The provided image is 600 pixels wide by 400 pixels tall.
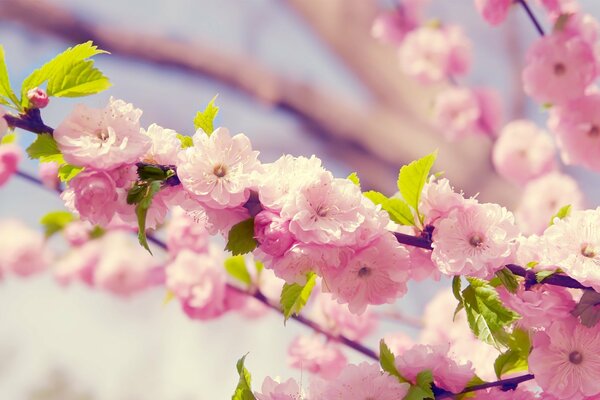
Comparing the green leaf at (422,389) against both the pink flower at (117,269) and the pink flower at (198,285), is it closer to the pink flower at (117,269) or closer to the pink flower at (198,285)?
the pink flower at (198,285)

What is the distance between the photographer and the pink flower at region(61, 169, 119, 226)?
0.64m

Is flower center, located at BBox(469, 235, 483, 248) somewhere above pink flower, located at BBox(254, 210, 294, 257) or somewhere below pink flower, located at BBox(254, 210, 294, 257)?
above

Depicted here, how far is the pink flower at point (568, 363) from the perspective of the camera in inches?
28.2

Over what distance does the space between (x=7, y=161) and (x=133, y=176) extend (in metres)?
0.72

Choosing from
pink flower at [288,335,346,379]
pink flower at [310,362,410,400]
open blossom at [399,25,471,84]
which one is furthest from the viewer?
open blossom at [399,25,471,84]

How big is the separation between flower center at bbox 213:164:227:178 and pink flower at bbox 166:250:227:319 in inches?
32.7

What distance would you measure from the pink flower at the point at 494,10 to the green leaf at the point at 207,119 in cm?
77

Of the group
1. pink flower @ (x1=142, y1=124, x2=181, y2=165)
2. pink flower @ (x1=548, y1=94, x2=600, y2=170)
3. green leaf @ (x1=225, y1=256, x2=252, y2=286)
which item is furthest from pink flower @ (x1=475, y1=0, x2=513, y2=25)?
pink flower @ (x1=142, y1=124, x2=181, y2=165)

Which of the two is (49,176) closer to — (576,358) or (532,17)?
(532,17)

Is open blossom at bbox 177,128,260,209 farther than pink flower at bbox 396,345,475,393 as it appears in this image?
No

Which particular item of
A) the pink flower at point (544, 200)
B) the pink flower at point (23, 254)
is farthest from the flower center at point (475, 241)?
the pink flower at point (23, 254)

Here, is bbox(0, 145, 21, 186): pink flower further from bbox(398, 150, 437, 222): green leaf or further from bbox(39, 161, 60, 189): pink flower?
bbox(398, 150, 437, 222): green leaf

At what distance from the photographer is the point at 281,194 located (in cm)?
67

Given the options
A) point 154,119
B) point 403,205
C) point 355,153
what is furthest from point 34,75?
point 154,119
